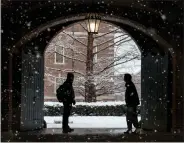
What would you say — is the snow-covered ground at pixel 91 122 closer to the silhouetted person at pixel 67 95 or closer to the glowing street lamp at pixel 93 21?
the silhouetted person at pixel 67 95

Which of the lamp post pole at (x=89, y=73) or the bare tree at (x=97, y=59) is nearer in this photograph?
the lamp post pole at (x=89, y=73)

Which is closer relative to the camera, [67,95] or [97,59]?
[67,95]

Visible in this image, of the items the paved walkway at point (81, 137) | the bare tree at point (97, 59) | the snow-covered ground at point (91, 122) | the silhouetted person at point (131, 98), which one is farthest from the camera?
the bare tree at point (97, 59)

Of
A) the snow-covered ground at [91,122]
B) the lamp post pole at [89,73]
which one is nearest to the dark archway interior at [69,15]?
the snow-covered ground at [91,122]

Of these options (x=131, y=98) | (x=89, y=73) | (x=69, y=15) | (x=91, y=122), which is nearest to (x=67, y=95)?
(x=131, y=98)

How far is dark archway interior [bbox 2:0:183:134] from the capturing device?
11.4 meters

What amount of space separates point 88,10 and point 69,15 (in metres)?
0.53

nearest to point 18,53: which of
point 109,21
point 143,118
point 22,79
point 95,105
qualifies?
point 22,79

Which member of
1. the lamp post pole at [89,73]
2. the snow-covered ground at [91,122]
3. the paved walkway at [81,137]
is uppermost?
the lamp post pole at [89,73]

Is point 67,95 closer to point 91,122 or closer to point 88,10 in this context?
point 88,10

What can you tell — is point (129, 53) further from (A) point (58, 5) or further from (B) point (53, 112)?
(A) point (58, 5)

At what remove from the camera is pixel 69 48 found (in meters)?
28.6

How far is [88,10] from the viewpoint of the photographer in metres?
12.7

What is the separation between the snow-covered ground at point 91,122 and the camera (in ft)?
53.8
